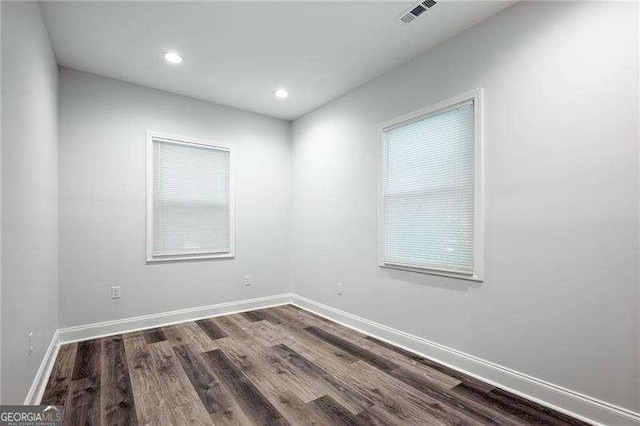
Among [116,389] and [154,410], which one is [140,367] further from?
[154,410]

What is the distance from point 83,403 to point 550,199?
3266 millimetres

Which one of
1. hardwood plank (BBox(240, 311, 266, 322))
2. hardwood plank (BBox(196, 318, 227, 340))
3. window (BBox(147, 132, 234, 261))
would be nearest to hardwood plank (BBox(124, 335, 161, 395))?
hardwood plank (BBox(196, 318, 227, 340))

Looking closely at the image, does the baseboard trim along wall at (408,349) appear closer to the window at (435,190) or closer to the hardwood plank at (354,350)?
the hardwood plank at (354,350)

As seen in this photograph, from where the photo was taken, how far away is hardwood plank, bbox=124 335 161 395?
2.17m

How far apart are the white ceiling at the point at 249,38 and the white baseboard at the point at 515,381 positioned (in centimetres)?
256

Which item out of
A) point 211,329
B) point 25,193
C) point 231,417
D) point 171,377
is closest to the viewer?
point 25,193

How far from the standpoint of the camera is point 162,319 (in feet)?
11.3

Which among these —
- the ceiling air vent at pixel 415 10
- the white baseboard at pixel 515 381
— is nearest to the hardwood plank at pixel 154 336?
the white baseboard at pixel 515 381

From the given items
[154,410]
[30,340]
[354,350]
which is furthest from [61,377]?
[354,350]

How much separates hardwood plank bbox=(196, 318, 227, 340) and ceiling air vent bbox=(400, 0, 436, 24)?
10.7 feet

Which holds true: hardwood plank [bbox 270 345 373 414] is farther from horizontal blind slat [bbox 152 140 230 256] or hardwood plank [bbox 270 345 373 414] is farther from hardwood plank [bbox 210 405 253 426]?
horizontal blind slat [bbox 152 140 230 256]

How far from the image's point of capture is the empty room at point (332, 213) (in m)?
1.76

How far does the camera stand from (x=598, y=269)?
1.77 m

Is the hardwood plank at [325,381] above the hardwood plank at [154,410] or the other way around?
the other way around
